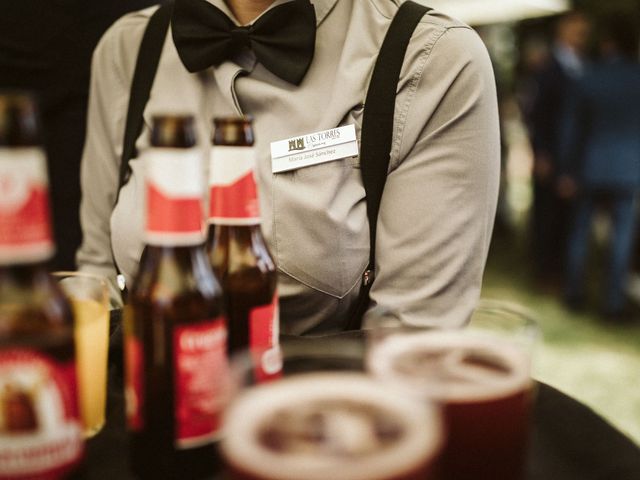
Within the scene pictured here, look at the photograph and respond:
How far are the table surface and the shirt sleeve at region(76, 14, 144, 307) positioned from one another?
69 centimetres

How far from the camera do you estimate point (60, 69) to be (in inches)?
67.1

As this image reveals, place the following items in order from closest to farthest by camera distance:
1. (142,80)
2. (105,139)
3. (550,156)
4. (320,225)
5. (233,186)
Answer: (233,186), (320,225), (142,80), (105,139), (550,156)

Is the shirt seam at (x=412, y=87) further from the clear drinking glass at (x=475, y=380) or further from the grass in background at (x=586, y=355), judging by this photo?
the grass in background at (x=586, y=355)

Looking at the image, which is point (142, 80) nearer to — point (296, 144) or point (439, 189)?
point (296, 144)

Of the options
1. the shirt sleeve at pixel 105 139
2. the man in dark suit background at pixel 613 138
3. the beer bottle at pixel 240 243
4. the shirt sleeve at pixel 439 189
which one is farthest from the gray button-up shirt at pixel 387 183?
the man in dark suit background at pixel 613 138

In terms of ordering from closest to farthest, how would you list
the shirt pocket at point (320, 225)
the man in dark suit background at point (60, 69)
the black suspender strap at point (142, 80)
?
the shirt pocket at point (320, 225)
the black suspender strap at point (142, 80)
the man in dark suit background at point (60, 69)

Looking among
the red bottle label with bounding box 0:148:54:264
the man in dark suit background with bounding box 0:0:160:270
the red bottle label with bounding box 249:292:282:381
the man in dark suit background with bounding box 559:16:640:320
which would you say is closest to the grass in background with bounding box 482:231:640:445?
the man in dark suit background with bounding box 559:16:640:320

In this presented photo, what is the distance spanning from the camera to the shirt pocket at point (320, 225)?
44.0 inches

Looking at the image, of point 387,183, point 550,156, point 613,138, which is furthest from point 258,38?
point 550,156

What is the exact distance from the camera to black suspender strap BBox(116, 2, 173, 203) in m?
1.25

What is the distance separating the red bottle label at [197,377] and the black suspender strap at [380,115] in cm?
60

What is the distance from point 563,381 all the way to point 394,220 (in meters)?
2.28

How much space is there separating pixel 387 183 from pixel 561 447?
598mm

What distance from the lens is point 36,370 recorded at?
0.52 meters
